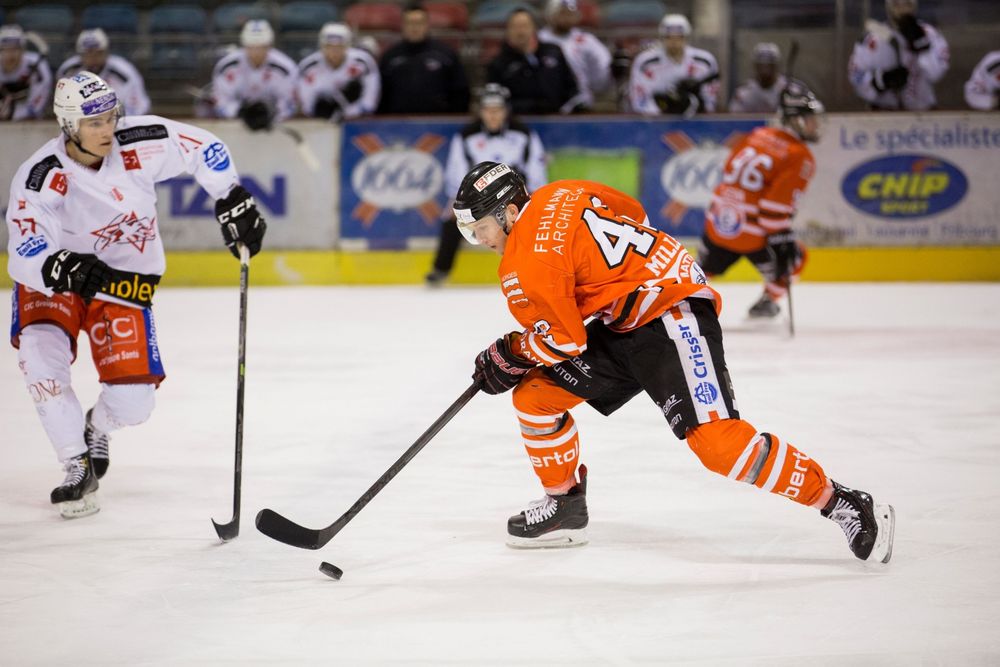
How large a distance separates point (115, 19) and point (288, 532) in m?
8.75

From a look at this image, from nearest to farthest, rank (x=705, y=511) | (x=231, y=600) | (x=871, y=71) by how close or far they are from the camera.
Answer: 1. (x=231, y=600)
2. (x=705, y=511)
3. (x=871, y=71)

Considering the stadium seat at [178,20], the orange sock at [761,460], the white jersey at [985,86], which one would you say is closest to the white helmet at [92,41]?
the stadium seat at [178,20]

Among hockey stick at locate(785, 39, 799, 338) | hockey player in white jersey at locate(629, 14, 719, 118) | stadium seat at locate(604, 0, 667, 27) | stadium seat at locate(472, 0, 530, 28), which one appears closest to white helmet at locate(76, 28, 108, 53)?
stadium seat at locate(472, 0, 530, 28)

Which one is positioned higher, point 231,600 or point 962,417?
point 231,600

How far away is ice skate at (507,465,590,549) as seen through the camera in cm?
358

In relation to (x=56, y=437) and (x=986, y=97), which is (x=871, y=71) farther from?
(x=56, y=437)

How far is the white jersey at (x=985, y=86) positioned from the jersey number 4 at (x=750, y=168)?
2.80 metres

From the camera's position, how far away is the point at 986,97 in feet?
30.3

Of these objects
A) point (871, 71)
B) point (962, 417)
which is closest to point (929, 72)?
A: point (871, 71)

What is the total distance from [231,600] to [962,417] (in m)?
3.20

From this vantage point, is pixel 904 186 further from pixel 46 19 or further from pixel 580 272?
pixel 46 19

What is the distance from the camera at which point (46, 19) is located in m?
11.1

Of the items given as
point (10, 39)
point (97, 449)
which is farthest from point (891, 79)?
point (97, 449)

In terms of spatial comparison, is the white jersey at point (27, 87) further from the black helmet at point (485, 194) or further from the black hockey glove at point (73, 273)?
the black helmet at point (485, 194)
